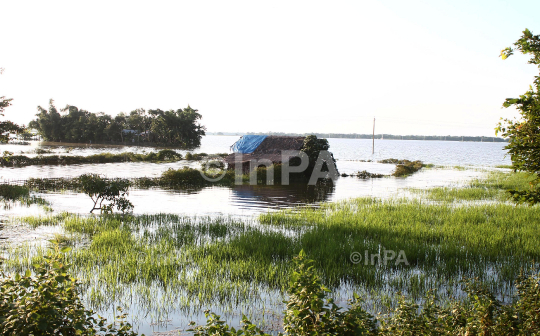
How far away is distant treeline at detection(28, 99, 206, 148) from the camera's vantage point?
2712 inches

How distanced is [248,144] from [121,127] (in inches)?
1965

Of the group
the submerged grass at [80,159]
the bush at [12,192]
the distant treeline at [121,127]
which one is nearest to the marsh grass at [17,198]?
the bush at [12,192]

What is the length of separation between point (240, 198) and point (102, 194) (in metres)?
7.05

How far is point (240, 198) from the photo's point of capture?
1806 centimetres

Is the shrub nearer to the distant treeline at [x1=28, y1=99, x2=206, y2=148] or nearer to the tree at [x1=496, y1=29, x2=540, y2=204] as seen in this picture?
the distant treeline at [x1=28, y1=99, x2=206, y2=148]

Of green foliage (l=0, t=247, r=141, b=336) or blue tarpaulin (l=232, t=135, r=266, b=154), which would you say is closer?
green foliage (l=0, t=247, r=141, b=336)


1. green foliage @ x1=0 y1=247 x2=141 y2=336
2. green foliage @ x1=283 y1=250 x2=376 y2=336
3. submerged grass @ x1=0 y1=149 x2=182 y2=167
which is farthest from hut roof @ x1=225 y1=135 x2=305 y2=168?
green foliage @ x1=0 y1=247 x2=141 y2=336

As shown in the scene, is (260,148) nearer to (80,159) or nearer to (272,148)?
(272,148)

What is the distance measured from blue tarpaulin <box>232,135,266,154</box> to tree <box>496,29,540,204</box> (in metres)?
28.1

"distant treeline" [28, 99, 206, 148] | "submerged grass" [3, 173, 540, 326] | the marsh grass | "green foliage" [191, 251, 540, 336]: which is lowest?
"submerged grass" [3, 173, 540, 326]

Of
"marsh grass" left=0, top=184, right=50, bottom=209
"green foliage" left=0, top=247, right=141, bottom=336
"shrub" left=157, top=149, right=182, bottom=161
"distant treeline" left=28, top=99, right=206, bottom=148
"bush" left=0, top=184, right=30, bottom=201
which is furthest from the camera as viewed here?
"distant treeline" left=28, top=99, right=206, bottom=148

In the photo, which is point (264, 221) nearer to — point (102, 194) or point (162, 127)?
point (102, 194)

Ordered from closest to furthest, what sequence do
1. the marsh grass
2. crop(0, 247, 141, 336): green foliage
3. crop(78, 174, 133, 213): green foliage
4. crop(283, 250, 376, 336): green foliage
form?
1. crop(0, 247, 141, 336): green foliage
2. crop(283, 250, 376, 336): green foliage
3. crop(78, 174, 133, 213): green foliage
4. the marsh grass

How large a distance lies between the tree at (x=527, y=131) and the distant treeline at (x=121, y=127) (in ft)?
220
